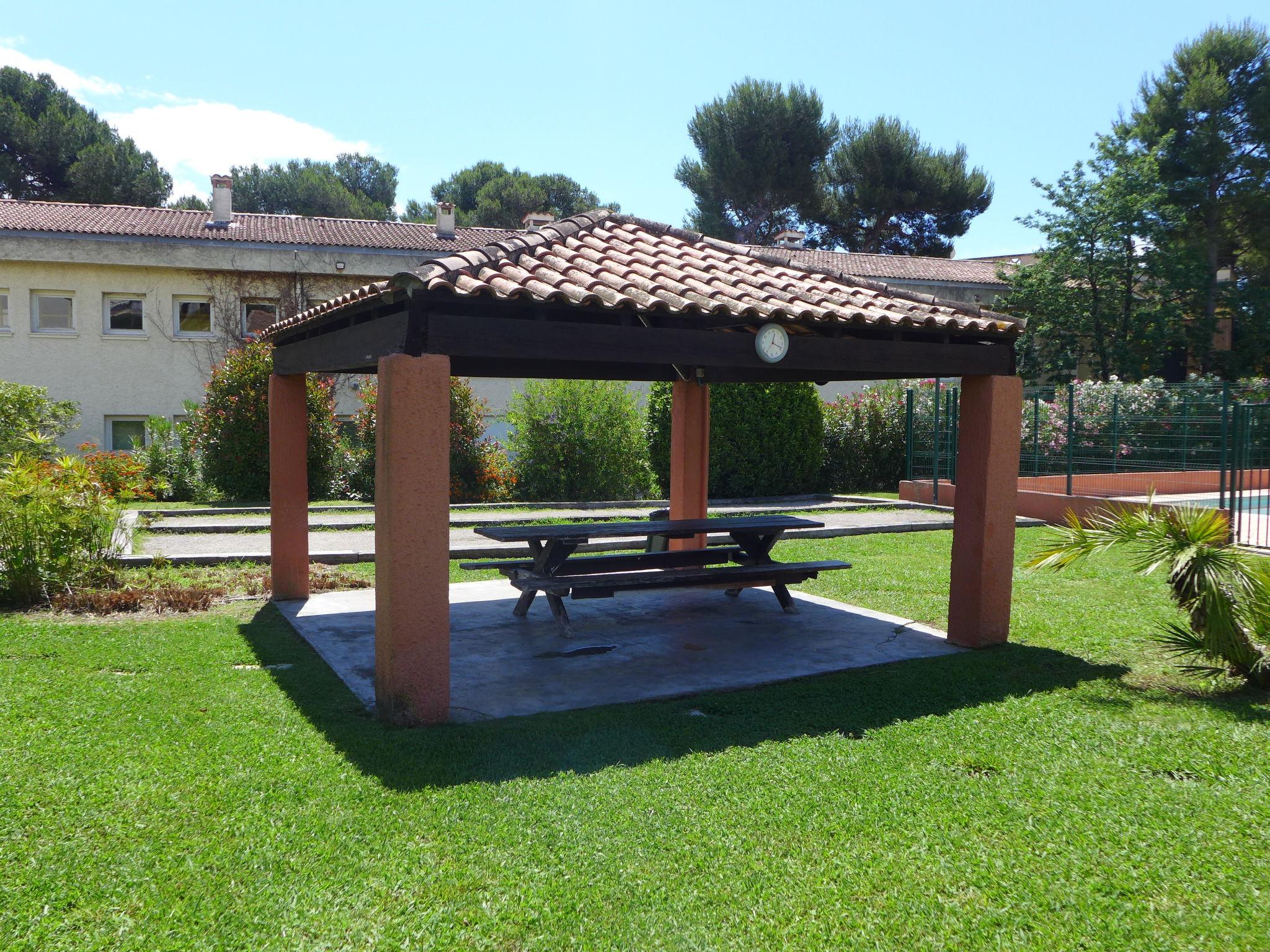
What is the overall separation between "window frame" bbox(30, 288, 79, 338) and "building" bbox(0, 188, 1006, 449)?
0.03 metres

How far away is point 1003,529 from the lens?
703cm

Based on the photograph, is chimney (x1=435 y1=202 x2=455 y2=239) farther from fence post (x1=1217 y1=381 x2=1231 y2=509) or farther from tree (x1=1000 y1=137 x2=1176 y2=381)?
fence post (x1=1217 y1=381 x2=1231 y2=509)

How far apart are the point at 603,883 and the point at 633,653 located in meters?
3.36

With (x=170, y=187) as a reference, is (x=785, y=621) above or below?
below

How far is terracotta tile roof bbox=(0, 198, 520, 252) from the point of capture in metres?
20.9

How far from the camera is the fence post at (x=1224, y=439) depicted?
12.3m

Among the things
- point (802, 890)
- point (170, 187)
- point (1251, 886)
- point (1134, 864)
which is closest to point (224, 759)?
point (802, 890)

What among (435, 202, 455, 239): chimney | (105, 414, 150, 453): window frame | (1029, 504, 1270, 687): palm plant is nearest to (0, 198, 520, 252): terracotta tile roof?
(435, 202, 455, 239): chimney

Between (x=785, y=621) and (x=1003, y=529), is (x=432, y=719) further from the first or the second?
(x=1003, y=529)

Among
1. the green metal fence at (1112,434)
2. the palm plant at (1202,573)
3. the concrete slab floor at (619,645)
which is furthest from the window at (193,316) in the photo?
the palm plant at (1202,573)

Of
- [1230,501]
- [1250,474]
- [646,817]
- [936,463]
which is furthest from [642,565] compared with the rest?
[936,463]

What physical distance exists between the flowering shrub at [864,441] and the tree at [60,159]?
1158 inches

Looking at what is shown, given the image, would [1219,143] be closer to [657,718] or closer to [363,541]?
[363,541]

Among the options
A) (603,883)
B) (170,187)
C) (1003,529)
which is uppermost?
(170,187)
